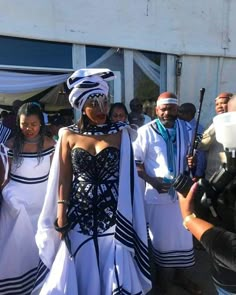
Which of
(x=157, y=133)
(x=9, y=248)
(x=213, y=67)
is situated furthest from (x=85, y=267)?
(x=213, y=67)

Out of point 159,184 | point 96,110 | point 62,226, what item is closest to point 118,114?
point 159,184

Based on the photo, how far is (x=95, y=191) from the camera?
2.99m

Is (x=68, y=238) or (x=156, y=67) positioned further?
(x=156, y=67)

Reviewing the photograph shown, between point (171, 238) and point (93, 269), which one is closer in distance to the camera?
point (93, 269)

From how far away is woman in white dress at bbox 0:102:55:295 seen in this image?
363 centimetres

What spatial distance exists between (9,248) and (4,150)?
820mm

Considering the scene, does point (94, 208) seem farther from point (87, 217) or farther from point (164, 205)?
point (164, 205)

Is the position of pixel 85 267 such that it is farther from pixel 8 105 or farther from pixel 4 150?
pixel 8 105

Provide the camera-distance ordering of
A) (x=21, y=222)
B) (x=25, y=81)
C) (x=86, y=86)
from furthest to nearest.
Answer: (x=25, y=81) < (x=21, y=222) < (x=86, y=86)

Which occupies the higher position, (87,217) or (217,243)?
(217,243)

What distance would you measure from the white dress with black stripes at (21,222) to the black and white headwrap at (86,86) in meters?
1.05

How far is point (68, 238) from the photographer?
2.99m

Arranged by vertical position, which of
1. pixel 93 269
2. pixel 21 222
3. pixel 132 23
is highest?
pixel 132 23

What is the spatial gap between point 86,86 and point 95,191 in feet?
2.36
